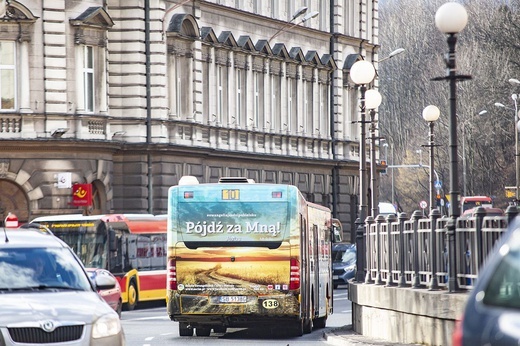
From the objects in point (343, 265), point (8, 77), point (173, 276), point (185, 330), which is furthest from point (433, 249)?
point (343, 265)

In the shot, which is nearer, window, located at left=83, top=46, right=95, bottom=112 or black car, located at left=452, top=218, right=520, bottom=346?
black car, located at left=452, top=218, right=520, bottom=346

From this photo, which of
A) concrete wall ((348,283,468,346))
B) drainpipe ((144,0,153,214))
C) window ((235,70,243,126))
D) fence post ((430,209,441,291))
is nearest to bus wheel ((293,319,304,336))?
concrete wall ((348,283,468,346))

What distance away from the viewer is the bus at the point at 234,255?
2761cm

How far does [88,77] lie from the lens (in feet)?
174

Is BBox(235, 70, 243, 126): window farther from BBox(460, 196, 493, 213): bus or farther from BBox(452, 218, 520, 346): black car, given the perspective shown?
BBox(452, 218, 520, 346): black car

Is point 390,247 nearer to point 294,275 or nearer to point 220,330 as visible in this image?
point 294,275

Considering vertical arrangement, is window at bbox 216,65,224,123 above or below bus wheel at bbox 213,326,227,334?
above

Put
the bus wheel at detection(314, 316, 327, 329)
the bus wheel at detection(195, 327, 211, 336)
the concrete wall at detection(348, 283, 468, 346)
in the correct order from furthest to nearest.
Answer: the bus wheel at detection(314, 316, 327, 329), the bus wheel at detection(195, 327, 211, 336), the concrete wall at detection(348, 283, 468, 346)

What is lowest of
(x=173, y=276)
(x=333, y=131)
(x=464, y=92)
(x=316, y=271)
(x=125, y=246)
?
(x=316, y=271)

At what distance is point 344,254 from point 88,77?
11155mm

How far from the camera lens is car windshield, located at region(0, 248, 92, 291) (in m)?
15.7

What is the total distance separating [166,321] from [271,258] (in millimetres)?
9034

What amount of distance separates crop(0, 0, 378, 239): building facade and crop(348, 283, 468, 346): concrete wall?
16.5 metres

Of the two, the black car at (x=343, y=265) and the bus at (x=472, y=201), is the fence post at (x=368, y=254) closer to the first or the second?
the black car at (x=343, y=265)
